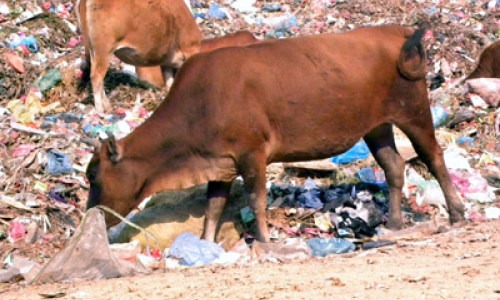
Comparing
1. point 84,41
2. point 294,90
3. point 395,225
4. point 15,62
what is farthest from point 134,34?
point 395,225

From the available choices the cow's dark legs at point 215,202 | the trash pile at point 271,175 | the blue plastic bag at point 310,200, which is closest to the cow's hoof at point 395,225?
the trash pile at point 271,175

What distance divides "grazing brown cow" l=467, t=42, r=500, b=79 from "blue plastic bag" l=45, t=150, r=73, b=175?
594cm

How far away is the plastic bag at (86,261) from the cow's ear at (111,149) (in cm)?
89

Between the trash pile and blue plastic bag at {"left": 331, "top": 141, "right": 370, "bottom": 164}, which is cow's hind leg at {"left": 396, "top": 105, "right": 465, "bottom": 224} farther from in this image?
blue plastic bag at {"left": 331, "top": 141, "right": 370, "bottom": 164}

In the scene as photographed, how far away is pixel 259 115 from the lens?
6938 mm

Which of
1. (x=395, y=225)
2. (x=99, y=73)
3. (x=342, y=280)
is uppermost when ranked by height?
(x=99, y=73)

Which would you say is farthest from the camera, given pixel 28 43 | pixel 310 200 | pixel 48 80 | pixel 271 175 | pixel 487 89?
pixel 28 43

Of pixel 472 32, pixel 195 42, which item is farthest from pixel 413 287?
pixel 472 32

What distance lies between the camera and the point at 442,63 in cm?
1277

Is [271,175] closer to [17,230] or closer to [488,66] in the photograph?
[17,230]

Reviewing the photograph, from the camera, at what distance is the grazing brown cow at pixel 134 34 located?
10.9 meters

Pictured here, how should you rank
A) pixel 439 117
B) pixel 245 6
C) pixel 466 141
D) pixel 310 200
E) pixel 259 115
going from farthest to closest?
pixel 245 6 → pixel 439 117 → pixel 466 141 → pixel 310 200 → pixel 259 115

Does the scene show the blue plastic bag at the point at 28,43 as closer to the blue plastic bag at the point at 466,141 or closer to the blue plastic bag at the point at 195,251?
the blue plastic bag at the point at 466,141

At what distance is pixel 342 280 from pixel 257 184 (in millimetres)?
1866
